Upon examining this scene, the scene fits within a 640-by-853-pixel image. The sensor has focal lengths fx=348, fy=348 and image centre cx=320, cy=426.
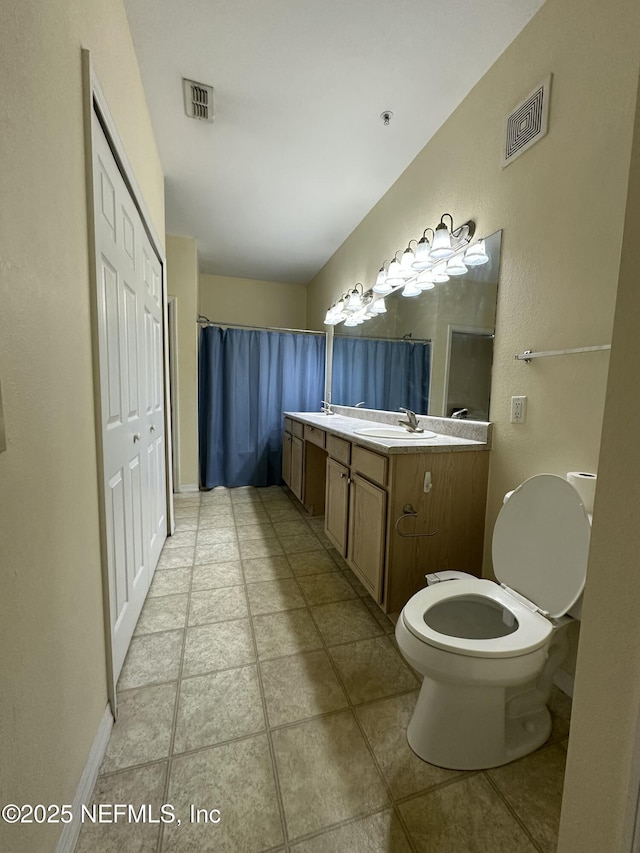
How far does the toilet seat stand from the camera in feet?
2.95

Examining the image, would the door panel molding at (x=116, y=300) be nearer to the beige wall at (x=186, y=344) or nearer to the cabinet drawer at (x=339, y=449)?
the cabinet drawer at (x=339, y=449)

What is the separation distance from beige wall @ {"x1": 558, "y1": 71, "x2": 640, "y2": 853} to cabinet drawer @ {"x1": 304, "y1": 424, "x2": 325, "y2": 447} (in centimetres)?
180

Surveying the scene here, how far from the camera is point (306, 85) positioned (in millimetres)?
1642

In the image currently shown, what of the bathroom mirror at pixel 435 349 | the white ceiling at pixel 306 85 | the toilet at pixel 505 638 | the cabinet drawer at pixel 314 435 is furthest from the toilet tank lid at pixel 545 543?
the white ceiling at pixel 306 85

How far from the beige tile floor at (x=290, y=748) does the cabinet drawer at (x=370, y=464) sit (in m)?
0.68

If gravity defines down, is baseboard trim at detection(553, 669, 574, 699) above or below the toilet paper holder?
below

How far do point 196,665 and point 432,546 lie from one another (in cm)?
107

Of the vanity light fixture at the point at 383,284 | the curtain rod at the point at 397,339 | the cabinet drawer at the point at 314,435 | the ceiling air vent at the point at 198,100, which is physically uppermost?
the ceiling air vent at the point at 198,100

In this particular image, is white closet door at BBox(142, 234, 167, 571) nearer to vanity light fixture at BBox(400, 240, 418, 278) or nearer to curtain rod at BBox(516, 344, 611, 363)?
vanity light fixture at BBox(400, 240, 418, 278)

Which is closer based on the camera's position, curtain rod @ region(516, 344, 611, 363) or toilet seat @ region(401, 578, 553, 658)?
toilet seat @ region(401, 578, 553, 658)

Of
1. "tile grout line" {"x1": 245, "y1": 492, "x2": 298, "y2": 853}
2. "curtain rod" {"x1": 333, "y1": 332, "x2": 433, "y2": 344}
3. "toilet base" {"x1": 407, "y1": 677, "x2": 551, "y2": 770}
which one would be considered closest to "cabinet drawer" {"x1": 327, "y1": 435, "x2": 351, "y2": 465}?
"curtain rod" {"x1": 333, "y1": 332, "x2": 433, "y2": 344}

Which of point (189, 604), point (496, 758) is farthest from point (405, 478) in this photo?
point (189, 604)

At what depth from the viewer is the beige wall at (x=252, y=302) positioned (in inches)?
168

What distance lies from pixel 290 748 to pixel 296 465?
2.12 m
